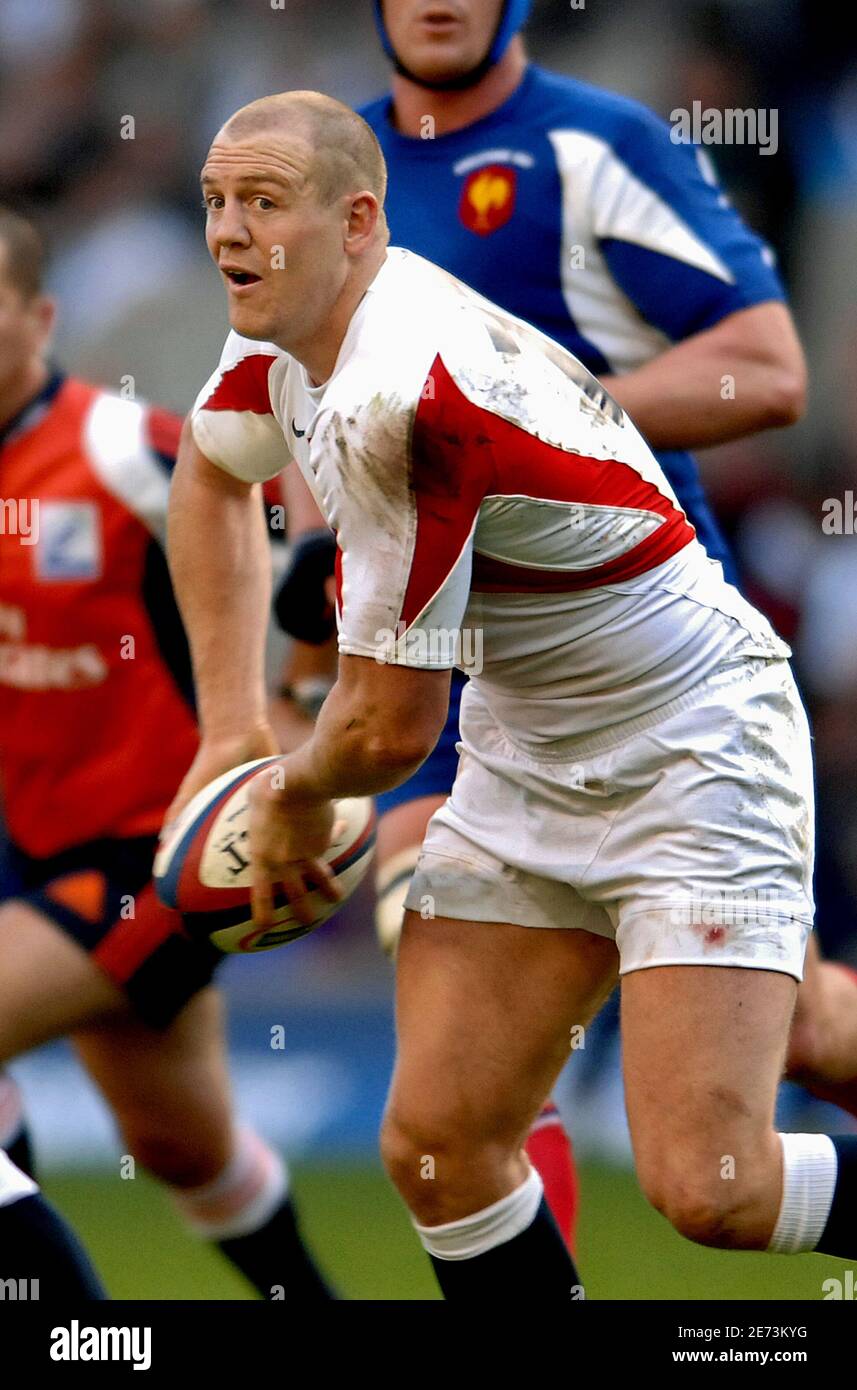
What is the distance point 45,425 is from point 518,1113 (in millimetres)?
2144

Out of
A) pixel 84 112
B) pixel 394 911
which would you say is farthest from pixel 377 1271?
pixel 84 112

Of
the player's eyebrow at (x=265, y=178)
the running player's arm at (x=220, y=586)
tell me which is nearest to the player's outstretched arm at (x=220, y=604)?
the running player's arm at (x=220, y=586)

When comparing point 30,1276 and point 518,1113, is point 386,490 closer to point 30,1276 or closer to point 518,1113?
point 518,1113

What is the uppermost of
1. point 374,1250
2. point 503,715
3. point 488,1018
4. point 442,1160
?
point 503,715

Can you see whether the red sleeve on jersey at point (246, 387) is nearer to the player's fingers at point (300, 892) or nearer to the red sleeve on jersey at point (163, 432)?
the player's fingers at point (300, 892)

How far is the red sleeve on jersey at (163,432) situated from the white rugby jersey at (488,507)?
3.87 feet

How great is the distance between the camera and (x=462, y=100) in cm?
418

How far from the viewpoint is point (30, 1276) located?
3.44 metres

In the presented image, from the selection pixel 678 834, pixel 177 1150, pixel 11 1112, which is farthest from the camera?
pixel 11 1112

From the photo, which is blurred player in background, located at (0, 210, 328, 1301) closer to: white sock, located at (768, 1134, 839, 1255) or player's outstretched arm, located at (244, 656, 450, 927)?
player's outstretched arm, located at (244, 656, 450, 927)

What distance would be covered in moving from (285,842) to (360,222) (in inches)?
34.8

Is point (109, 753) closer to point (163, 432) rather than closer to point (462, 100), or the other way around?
point (163, 432)

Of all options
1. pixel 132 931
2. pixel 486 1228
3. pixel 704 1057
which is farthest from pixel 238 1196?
pixel 704 1057

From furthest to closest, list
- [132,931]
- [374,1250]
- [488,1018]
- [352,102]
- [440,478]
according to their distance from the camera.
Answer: [352,102], [374,1250], [132,931], [488,1018], [440,478]
